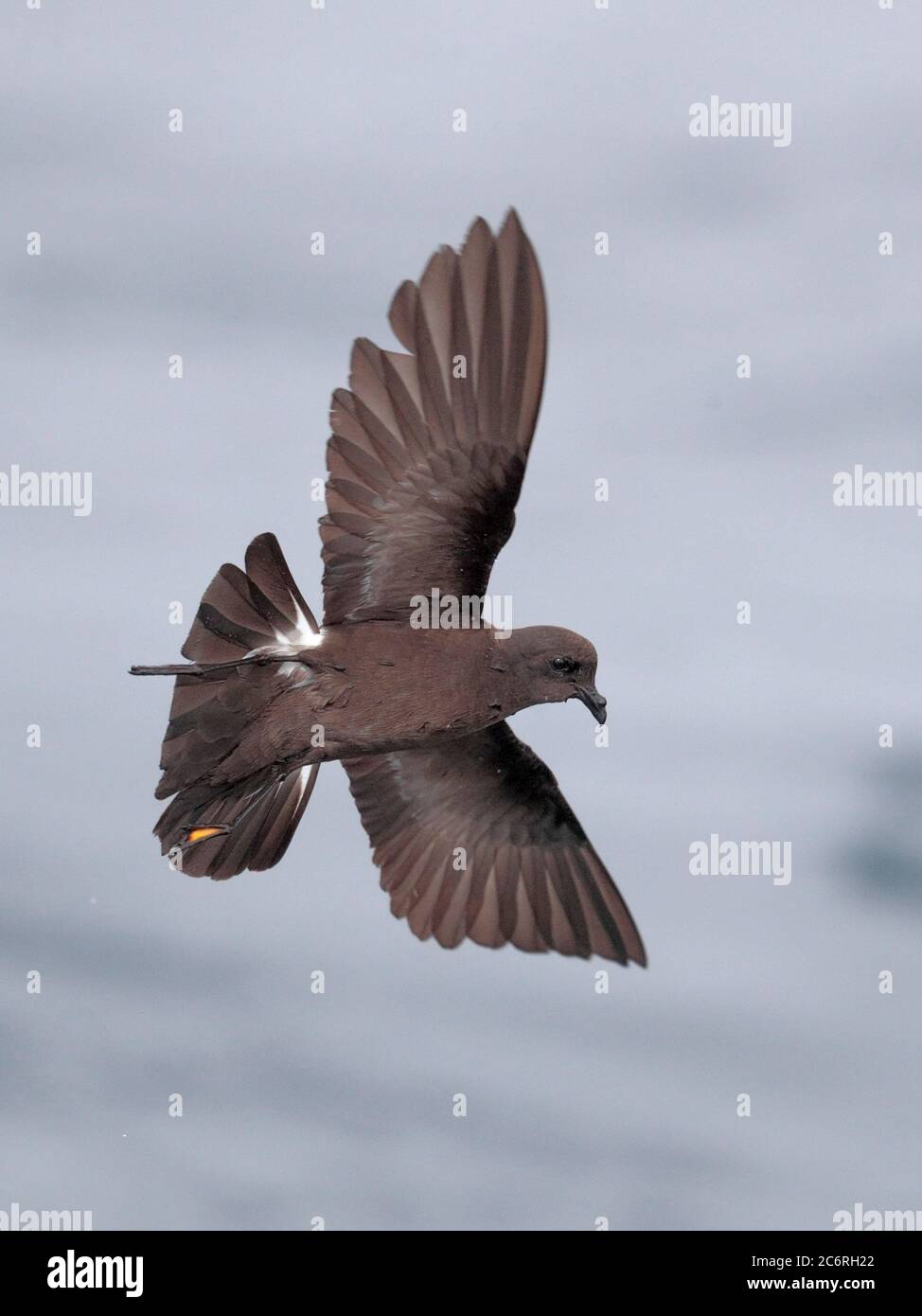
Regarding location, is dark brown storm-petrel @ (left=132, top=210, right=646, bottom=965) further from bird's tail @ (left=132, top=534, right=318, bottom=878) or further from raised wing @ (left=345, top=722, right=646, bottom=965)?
raised wing @ (left=345, top=722, right=646, bottom=965)

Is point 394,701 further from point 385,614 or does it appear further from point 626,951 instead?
point 626,951

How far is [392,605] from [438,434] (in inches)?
53.6

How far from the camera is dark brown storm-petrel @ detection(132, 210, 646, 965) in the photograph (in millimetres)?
13438

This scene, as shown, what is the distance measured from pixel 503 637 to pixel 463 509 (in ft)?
3.61

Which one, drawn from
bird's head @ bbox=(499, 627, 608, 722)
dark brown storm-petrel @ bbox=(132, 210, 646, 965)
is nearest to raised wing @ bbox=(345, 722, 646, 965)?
dark brown storm-petrel @ bbox=(132, 210, 646, 965)

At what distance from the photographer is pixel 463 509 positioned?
46.1 feet

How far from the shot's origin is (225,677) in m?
13.9

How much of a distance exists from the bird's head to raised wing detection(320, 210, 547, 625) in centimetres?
55

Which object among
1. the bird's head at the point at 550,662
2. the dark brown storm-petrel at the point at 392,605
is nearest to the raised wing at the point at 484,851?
the dark brown storm-petrel at the point at 392,605

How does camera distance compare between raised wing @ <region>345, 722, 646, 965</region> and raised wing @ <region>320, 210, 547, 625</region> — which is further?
raised wing @ <region>345, 722, 646, 965</region>

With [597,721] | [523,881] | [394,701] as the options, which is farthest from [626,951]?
[394,701]

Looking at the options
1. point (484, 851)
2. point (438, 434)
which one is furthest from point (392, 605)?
point (484, 851)

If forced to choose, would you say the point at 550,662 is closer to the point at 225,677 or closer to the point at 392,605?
the point at 392,605

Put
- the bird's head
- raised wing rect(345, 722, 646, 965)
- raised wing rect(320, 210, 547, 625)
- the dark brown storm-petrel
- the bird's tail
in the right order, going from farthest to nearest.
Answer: raised wing rect(345, 722, 646, 965) < the bird's head < the bird's tail < the dark brown storm-petrel < raised wing rect(320, 210, 547, 625)
